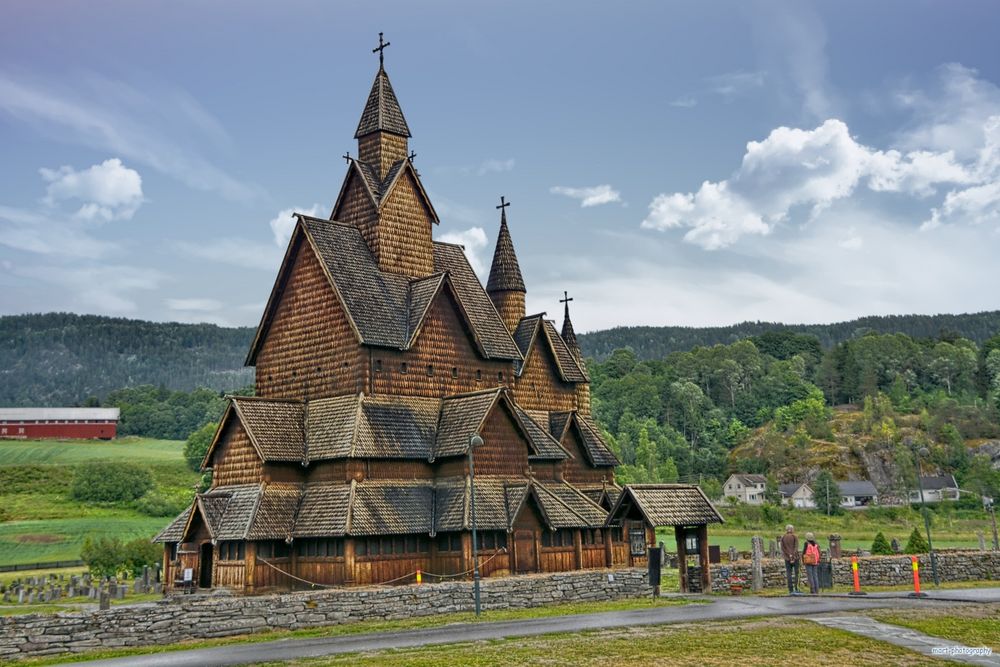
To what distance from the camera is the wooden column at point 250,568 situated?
35.9 m

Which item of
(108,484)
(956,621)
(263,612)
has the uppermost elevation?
(108,484)

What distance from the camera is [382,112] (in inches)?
1842

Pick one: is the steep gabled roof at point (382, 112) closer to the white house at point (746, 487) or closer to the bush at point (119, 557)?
the bush at point (119, 557)

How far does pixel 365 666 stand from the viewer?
61.8ft

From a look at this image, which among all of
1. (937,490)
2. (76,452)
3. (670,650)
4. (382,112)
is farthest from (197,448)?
(670,650)

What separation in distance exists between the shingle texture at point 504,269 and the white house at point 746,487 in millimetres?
104855

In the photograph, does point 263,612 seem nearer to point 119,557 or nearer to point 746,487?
point 119,557

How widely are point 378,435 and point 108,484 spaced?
82.5m

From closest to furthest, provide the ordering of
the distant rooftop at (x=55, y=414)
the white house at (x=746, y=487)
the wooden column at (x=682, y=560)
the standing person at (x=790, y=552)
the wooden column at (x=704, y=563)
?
the standing person at (x=790, y=552)
the wooden column at (x=704, y=563)
the wooden column at (x=682, y=560)
the white house at (x=746, y=487)
the distant rooftop at (x=55, y=414)

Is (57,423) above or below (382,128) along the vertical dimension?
below

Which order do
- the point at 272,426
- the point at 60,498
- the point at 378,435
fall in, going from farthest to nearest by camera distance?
the point at 60,498 → the point at 272,426 → the point at 378,435

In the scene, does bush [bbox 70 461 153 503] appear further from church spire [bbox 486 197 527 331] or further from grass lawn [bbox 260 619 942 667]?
grass lawn [bbox 260 619 942 667]

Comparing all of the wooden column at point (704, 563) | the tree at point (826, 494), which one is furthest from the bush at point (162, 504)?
the tree at point (826, 494)

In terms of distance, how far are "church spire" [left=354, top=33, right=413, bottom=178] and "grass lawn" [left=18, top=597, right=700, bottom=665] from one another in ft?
79.8
